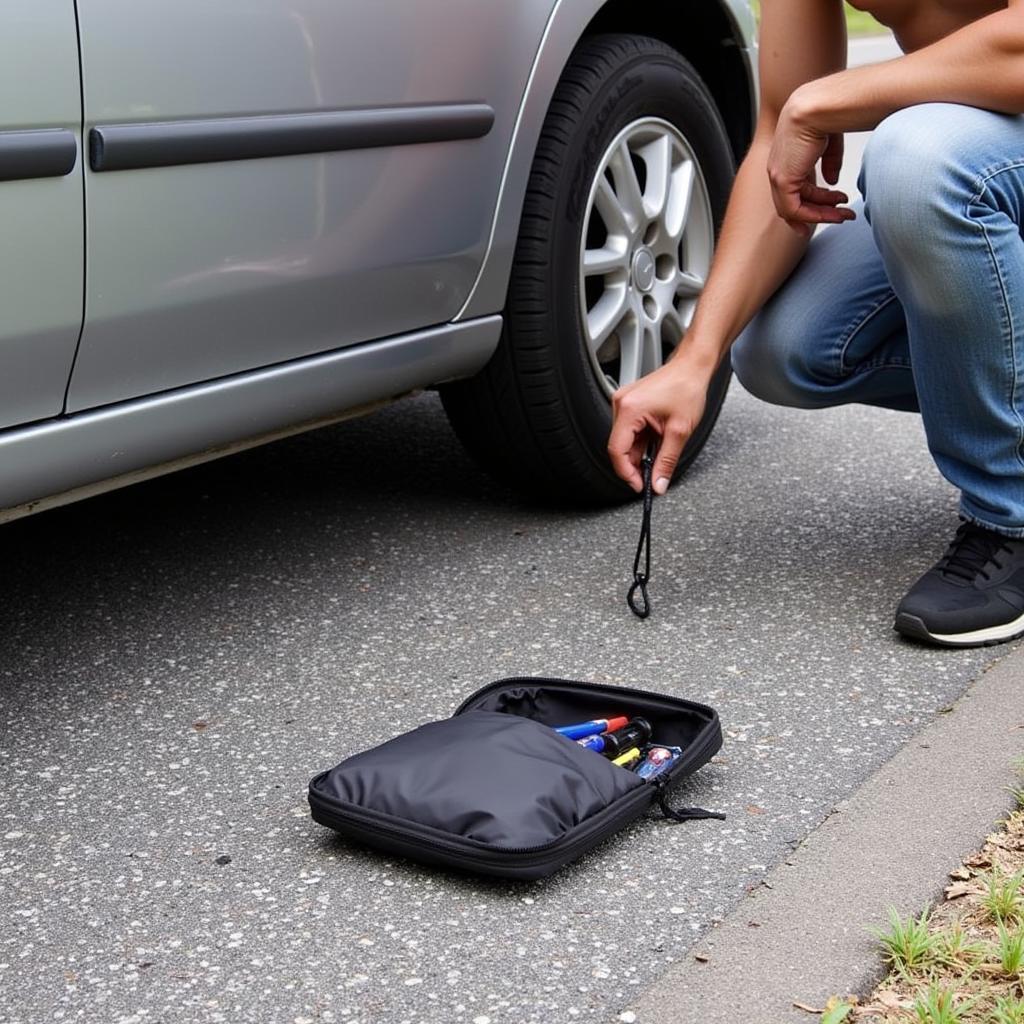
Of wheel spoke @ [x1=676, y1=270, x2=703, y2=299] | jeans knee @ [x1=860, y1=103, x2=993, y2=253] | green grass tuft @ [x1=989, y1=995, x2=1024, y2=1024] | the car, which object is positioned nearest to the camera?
green grass tuft @ [x1=989, y1=995, x2=1024, y2=1024]

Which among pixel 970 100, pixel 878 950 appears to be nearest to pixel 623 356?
pixel 970 100

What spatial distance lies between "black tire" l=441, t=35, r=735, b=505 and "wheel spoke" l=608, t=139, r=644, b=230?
0.05 metres

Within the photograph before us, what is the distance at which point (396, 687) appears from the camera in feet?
7.09

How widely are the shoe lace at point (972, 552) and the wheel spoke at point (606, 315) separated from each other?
69cm

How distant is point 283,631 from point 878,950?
1.09 meters

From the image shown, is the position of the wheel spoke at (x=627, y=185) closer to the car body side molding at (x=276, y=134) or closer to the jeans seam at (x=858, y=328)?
the car body side molding at (x=276, y=134)

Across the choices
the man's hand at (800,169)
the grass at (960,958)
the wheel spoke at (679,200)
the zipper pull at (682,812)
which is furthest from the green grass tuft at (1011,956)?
the wheel spoke at (679,200)

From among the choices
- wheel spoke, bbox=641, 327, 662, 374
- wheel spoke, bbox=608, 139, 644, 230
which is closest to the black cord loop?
wheel spoke, bbox=641, 327, 662, 374

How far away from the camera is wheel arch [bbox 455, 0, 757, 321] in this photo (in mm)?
2475

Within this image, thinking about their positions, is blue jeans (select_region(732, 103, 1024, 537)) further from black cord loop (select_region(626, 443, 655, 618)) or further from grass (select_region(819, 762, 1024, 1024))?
grass (select_region(819, 762, 1024, 1024))

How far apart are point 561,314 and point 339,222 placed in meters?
0.55

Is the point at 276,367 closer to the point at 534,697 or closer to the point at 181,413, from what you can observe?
the point at 181,413

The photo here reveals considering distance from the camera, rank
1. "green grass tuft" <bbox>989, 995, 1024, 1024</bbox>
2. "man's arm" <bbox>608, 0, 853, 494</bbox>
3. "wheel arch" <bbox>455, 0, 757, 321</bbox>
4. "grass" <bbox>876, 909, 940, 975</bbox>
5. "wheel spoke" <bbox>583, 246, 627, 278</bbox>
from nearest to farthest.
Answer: "green grass tuft" <bbox>989, 995, 1024, 1024</bbox> → "grass" <bbox>876, 909, 940, 975</bbox> → "man's arm" <bbox>608, 0, 853, 494</bbox> → "wheel arch" <bbox>455, 0, 757, 321</bbox> → "wheel spoke" <bbox>583, 246, 627, 278</bbox>

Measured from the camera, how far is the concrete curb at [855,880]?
1466 millimetres
